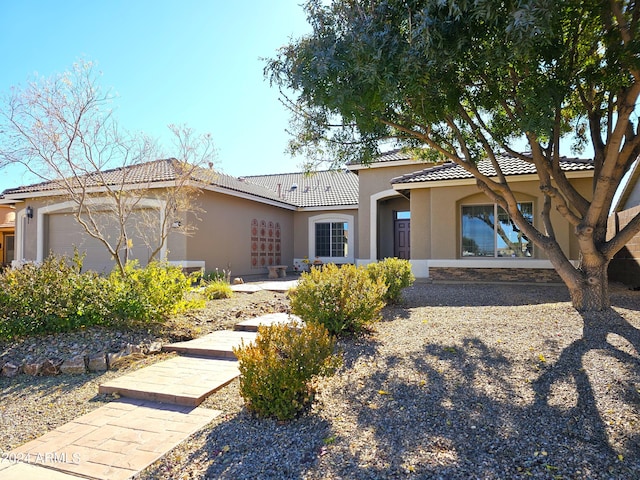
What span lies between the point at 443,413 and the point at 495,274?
9743 millimetres

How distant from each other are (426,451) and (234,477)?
1.39 m

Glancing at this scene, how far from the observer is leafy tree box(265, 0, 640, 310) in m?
4.80

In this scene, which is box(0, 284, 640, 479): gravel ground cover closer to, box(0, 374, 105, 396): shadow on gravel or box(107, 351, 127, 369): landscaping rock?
box(0, 374, 105, 396): shadow on gravel

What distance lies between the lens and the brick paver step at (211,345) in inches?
216

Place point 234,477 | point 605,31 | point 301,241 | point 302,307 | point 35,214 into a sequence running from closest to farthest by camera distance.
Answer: point 234,477
point 302,307
point 605,31
point 35,214
point 301,241

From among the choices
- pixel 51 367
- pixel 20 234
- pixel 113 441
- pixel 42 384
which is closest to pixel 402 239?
pixel 51 367

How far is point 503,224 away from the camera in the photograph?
12.3 m

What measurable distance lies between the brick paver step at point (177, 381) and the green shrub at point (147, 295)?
1068 mm

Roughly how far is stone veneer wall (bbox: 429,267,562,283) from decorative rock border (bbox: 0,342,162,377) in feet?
32.8

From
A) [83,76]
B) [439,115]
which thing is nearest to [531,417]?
[439,115]

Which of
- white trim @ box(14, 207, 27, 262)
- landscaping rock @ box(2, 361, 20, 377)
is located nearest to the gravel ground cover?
landscaping rock @ box(2, 361, 20, 377)

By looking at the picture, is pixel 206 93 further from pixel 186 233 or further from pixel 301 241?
pixel 301 241

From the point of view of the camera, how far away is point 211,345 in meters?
5.75

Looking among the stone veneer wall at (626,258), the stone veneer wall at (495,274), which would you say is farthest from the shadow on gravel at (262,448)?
the stone veneer wall at (626,258)
